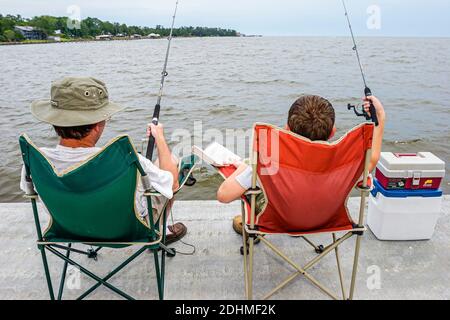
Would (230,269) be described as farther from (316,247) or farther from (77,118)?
(77,118)

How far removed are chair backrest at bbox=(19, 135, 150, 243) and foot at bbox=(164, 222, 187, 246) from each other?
93 centimetres

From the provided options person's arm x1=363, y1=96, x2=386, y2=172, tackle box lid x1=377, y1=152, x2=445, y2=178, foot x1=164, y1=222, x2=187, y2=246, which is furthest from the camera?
foot x1=164, y1=222, x2=187, y2=246

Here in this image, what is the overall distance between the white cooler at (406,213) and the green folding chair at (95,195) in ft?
5.99

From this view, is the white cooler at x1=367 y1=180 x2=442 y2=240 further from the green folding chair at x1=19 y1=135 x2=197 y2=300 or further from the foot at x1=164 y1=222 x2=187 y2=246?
the green folding chair at x1=19 y1=135 x2=197 y2=300

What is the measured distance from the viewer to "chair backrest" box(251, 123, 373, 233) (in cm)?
192

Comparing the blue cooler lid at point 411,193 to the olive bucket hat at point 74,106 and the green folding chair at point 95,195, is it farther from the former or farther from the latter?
the olive bucket hat at point 74,106

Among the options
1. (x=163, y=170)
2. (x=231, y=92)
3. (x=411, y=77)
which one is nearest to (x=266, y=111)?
(x=231, y=92)

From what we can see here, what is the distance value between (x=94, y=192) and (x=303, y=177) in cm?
109

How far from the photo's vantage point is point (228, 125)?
977 centimetres

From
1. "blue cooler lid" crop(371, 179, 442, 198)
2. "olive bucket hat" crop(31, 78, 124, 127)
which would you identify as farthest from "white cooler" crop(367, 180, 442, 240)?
"olive bucket hat" crop(31, 78, 124, 127)

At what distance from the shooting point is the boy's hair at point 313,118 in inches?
79.0

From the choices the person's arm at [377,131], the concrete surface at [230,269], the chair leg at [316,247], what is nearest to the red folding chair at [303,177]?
the person's arm at [377,131]

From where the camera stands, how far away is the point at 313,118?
6.58ft
